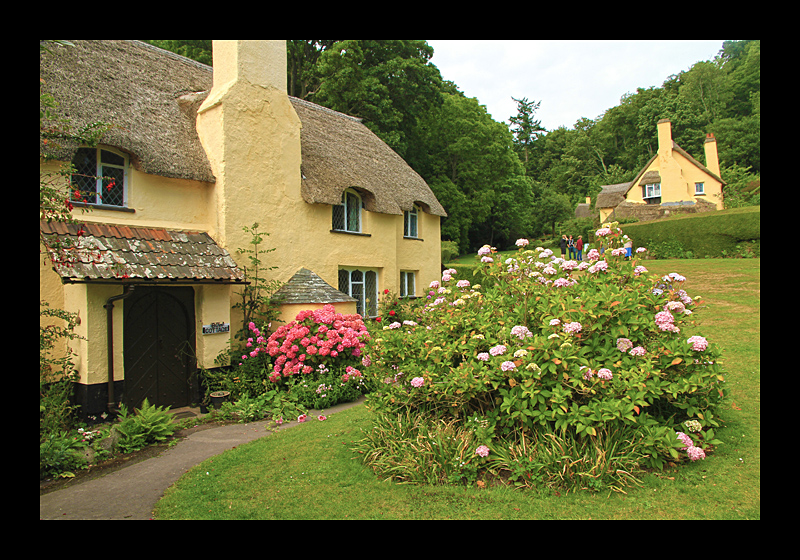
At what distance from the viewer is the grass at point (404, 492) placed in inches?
174

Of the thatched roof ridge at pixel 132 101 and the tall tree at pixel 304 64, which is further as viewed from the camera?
the tall tree at pixel 304 64

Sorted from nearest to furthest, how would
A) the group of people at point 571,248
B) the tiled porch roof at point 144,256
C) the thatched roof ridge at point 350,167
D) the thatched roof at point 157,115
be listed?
the tiled porch roof at point 144,256 < the thatched roof at point 157,115 < the thatched roof ridge at point 350,167 < the group of people at point 571,248

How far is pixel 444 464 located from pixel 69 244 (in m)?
4.70

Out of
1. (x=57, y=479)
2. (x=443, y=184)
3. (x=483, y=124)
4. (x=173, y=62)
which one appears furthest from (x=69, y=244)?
(x=483, y=124)

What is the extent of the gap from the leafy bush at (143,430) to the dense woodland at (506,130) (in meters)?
9.70

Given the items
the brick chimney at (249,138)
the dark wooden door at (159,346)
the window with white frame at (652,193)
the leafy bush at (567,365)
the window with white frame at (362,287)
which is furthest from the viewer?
the window with white frame at (652,193)

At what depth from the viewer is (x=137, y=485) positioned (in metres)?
5.88

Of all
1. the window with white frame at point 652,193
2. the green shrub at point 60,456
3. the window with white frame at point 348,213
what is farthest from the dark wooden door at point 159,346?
the window with white frame at point 652,193

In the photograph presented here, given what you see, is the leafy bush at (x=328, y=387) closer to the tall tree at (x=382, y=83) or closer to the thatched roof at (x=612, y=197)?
the tall tree at (x=382, y=83)

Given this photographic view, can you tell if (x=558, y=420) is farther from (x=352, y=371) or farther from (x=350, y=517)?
(x=352, y=371)

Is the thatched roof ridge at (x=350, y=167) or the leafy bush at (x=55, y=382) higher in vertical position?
the thatched roof ridge at (x=350, y=167)

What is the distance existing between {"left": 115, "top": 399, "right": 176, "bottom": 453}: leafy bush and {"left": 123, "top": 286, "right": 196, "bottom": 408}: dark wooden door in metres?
1.65

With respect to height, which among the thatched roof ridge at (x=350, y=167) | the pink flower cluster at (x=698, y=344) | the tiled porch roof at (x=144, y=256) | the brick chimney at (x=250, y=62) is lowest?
the pink flower cluster at (x=698, y=344)

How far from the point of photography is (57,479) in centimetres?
634
